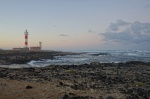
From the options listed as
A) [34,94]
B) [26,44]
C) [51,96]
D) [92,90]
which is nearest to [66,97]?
[51,96]

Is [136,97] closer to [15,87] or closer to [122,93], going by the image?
[122,93]

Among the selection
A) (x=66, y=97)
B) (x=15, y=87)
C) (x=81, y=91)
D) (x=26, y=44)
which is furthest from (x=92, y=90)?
(x=26, y=44)

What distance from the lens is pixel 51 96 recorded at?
507 inches

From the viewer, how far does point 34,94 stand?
43.4 ft

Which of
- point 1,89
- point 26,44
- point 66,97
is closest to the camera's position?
point 66,97

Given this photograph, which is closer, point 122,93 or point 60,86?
point 122,93

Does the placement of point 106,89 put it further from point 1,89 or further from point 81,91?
point 1,89

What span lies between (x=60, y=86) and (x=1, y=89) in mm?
3294

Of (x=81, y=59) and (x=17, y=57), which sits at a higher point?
(x=17, y=57)

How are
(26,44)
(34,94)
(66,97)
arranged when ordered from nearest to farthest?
(66,97), (34,94), (26,44)

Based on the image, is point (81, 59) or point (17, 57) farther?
point (81, 59)

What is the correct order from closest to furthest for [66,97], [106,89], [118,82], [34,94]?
1. [66,97]
2. [34,94]
3. [106,89]
4. [118,82]

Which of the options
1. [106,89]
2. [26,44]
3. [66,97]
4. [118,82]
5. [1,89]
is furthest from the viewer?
[26,44]

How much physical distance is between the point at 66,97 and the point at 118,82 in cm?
742
